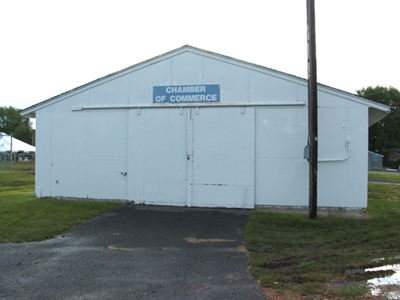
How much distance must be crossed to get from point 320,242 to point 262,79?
5.37 metres

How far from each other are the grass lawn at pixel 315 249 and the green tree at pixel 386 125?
2218 inches

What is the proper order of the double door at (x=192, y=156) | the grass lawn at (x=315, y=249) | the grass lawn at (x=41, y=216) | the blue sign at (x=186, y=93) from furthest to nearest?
the blue sign at (x=186, y=93)
the double door at (x=192, y=156)
the grass lawn at (x=41, y=216)
the grass lawn at (x=315, y=249)

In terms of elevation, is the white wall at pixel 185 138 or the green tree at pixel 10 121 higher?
the green tree at pixel 10 121

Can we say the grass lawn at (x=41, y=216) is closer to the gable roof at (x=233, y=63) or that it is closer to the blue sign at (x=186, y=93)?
the gable roof at (x=233, y=63)

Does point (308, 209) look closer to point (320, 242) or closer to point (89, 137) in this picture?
point (320, 242)

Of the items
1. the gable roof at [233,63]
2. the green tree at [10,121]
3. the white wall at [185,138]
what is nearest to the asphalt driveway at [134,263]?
the white wall at [185,138]

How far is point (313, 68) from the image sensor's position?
8.45 meters

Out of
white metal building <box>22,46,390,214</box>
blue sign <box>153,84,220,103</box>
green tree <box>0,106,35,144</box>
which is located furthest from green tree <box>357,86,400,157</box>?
green tree <box>0,106,35,144</box>

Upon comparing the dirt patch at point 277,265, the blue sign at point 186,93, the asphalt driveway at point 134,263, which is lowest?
the asphalt driveway at point 134,263

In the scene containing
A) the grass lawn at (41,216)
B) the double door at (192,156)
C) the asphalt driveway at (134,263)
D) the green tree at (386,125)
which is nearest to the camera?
the asphalt driveway at (134,263)

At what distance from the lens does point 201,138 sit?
10008 millimetres

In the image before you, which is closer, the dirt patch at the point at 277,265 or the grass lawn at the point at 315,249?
the grass lawn at the point at 315,249

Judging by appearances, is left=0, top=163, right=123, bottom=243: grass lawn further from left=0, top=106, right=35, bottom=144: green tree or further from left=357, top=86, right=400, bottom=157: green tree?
left=0, top=106, right=35, bottom=144: green tree

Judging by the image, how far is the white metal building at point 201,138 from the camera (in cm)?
932
